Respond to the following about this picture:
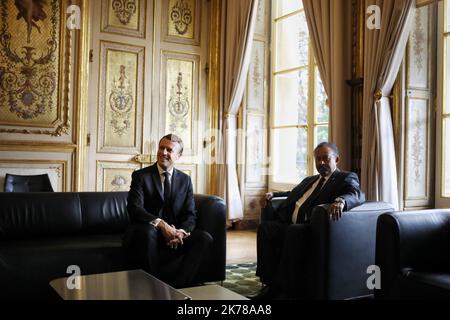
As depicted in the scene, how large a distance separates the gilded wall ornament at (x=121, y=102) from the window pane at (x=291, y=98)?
1802mm

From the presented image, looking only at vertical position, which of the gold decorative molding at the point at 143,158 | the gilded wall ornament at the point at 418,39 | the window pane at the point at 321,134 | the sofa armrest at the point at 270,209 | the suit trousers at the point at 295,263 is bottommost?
the suit trousers at the point at 295,263

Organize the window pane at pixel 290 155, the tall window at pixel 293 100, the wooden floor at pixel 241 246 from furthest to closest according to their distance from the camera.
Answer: the window pane at pixel 290 155
the tall window at pixel 293 100
the wooden floor at pixel 241 246

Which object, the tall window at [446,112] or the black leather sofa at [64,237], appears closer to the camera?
the black leather sofa at [64,237]

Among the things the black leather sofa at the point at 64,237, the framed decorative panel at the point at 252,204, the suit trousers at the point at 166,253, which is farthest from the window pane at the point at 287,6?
the suit trousers at the point at 166,253

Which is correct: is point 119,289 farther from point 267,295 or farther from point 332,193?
point 332,193

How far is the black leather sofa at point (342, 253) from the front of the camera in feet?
8.26

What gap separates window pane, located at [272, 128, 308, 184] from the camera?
5230 mm

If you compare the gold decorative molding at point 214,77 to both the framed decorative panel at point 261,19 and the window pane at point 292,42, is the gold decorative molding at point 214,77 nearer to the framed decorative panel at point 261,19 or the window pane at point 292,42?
the framed decorative panel at point 261,19

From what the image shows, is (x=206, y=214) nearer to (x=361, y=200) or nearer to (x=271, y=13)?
(x=361, y=200)

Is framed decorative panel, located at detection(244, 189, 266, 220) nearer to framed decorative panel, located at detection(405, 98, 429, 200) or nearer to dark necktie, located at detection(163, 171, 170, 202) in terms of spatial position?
framed decorative panel, located at detection(405, 98, 429, 200)

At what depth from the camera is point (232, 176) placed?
558 centimetres

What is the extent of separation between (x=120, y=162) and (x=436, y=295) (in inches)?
162

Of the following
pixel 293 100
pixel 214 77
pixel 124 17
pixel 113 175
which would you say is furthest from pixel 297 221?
pixel 124 17

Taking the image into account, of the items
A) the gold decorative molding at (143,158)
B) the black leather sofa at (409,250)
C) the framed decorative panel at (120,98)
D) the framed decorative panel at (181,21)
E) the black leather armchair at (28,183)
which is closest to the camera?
the black leather sofa at (409,250)
